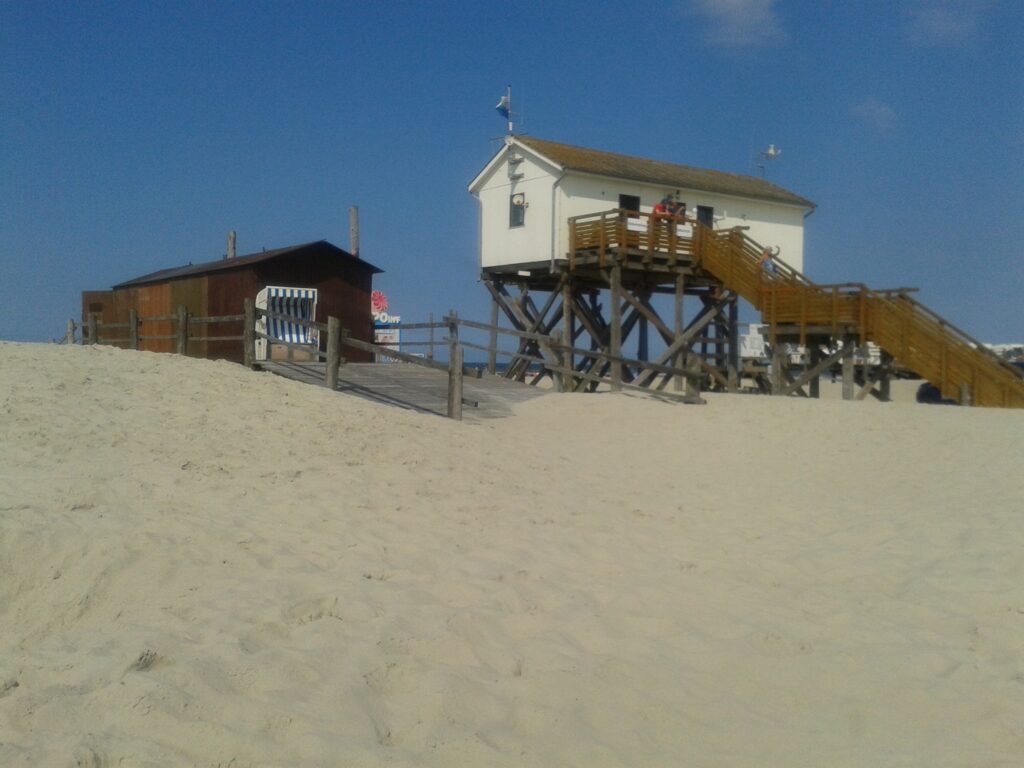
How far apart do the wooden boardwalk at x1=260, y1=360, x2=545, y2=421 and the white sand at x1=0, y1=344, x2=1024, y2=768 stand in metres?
3.94

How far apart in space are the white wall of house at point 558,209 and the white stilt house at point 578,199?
26 millimetres

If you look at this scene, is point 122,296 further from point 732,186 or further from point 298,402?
point 732,186

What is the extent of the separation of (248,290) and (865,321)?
534 inches

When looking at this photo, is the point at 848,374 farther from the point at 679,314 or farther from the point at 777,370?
the point at 679,314

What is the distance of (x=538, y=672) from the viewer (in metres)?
4.15

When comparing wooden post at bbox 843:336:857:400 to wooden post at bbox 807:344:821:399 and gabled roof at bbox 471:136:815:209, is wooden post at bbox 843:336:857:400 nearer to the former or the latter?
wooden post at bbox 807:344:821:399

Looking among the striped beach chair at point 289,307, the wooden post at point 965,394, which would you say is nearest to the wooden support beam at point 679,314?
the wooden post at point 965,394

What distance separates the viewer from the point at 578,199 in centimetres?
2258

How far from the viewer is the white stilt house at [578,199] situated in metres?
22.6

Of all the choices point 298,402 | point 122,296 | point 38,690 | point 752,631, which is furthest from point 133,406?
point 122,296

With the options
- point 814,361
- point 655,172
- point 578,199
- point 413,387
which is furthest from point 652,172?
point 413,387

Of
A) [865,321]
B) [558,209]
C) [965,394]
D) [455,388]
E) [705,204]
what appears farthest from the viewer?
[705,204]

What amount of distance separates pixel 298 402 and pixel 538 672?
695cm

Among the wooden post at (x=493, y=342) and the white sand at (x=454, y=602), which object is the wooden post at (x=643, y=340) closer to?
the wooden post at (x=493, y=342)
